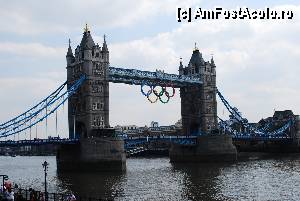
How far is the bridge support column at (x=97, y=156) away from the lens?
83938 mm

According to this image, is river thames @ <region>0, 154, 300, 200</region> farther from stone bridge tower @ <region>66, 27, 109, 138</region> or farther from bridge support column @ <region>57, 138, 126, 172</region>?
stone bridge tower @ <region>66, 27, 109, 138</region>

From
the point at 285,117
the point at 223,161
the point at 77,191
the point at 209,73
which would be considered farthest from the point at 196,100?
the point at 77,191

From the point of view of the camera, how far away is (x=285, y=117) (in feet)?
562

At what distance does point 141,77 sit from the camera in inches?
4077

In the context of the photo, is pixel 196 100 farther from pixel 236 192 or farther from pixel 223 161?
pixel 236 192

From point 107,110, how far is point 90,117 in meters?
4.38

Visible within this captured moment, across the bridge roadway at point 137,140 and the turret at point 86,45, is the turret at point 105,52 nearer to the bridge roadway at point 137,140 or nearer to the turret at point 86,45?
the turret at point 86,45

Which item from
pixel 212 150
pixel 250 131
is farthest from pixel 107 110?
pixel 250 131

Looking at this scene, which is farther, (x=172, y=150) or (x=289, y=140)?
(x=289, y=140)

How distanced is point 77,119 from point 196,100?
3875 centimetres

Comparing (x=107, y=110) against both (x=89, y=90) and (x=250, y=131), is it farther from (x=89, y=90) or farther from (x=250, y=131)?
(x=250, y=131)

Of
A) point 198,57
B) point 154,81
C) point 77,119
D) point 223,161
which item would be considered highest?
point 198,57

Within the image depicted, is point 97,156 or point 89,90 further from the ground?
point 89,90

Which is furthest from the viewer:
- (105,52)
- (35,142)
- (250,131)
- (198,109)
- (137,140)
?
(250,131)
